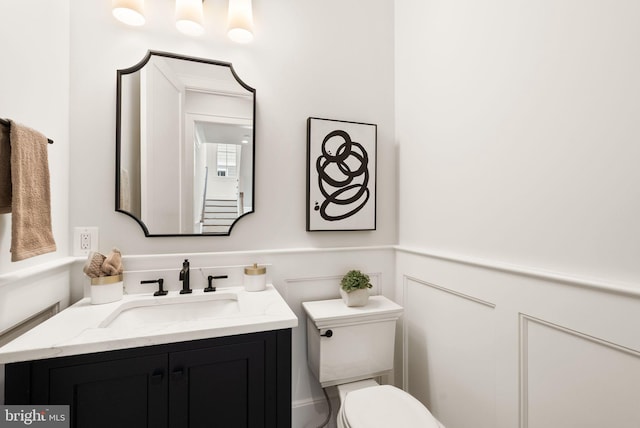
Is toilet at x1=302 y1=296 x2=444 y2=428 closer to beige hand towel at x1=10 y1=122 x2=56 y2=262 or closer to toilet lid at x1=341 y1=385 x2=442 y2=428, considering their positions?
toilet lid at x1=341 y1=385 x2=442 y2=428

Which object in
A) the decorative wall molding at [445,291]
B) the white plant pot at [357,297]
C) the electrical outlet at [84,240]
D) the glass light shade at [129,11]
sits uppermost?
the glass light shade at [129,11]

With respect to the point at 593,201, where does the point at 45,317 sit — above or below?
below

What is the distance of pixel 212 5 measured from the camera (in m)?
1.52

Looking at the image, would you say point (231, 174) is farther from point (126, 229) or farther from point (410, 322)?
point (410, 322)

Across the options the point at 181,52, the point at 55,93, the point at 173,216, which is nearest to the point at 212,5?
the point at 181,52

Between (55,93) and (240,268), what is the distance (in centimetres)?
108

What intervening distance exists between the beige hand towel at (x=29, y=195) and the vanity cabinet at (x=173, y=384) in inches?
13.7

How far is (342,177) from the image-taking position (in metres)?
1.70

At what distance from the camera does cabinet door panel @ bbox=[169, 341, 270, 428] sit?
977 millimetres

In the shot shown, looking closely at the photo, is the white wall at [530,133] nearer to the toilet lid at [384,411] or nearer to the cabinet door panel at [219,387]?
the toilet lid at [384,411]

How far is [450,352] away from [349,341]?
0.48m

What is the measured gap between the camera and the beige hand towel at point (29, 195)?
85 centimetres

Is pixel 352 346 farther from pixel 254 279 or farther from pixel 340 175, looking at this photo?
pixel 340 175

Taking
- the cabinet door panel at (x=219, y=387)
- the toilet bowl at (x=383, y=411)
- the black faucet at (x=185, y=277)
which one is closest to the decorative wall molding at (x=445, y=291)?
the toilet bowl at (x=383, y=411)
